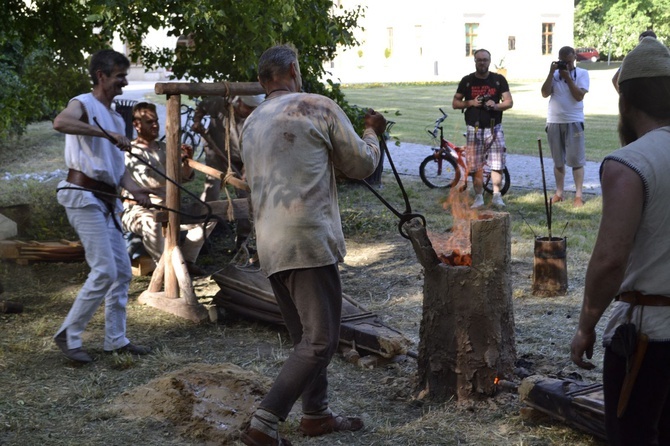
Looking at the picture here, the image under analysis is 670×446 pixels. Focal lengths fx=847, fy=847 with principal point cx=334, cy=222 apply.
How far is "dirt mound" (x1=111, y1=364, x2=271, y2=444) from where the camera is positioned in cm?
456

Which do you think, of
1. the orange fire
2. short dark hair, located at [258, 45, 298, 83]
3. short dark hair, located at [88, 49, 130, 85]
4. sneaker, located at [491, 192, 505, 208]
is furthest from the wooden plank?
sneaker, located at [491, 192, 505, 208]

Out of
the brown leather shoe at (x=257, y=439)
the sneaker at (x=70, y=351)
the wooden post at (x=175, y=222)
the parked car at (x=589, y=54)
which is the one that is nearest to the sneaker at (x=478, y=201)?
the wooden post at (x=175, y=222)

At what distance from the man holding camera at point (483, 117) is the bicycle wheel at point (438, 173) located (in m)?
1.16

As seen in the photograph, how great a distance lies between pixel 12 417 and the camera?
4797 mm

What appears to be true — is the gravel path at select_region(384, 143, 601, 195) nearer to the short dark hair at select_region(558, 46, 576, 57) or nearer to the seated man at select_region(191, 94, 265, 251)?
the short dark hair at select_region(558, 46, 576, 57)

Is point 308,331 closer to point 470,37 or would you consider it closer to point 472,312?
point 472,312

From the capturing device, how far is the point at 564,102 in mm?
10539

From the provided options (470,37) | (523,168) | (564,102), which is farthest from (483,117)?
(470,37)

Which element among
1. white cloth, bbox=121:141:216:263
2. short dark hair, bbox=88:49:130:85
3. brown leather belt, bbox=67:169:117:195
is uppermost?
short dark hair, bbox=88:49:130:85

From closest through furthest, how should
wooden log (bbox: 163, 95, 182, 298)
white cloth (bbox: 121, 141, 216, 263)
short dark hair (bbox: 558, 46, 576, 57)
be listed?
wooden log (bbox: 163, 95, 182, 298) < white cloth (bbox: 121, 141, 216, 263) < short dark hair (bbox: 558, 46, 576, 57)

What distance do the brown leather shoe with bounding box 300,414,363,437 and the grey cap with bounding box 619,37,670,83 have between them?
2462 millimetres

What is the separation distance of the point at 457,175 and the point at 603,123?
1101 cm

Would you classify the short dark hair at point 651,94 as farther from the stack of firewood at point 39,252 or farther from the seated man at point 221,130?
the stack of firewood at point 39,252

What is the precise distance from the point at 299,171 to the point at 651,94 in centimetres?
173
